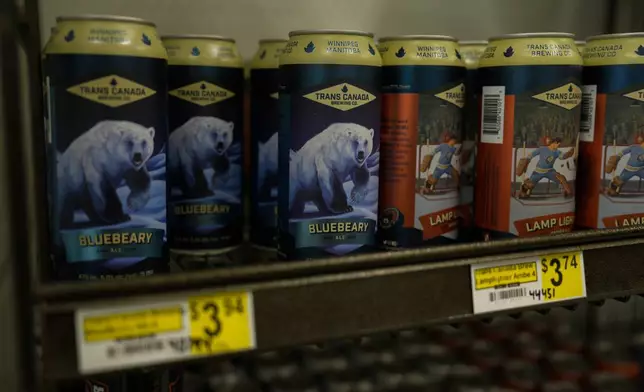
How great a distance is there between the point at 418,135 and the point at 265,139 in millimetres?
253

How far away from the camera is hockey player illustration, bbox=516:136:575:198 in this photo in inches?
34.2

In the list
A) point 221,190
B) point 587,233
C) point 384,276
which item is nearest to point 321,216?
point 384,276

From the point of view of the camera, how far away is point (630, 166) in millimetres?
919

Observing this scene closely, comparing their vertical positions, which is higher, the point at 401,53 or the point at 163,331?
the point at 401,53

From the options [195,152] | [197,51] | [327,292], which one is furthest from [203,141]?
[327,292]

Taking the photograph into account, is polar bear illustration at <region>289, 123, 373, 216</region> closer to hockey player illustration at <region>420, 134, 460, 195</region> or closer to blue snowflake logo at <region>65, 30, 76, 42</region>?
hockey player illustration at <region>420, 134, 460, 195</region>

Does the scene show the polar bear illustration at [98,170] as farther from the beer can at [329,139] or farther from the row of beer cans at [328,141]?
the beer can at [329,139]

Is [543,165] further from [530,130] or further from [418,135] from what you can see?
[418,135]

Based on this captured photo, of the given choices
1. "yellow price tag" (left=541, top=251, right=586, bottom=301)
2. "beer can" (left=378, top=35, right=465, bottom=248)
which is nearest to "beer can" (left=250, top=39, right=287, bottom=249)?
"beer can" (left=378, top=35, right=465, bottom=248)

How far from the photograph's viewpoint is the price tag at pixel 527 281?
766mm

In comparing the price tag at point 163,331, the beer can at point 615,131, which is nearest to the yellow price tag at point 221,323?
the price tag at point 163,331

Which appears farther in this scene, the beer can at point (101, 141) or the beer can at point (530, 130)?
the beer can at point (530, 130)

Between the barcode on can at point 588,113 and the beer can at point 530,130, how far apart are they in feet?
0.20

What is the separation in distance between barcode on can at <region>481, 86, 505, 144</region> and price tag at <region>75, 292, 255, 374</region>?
418 mm
